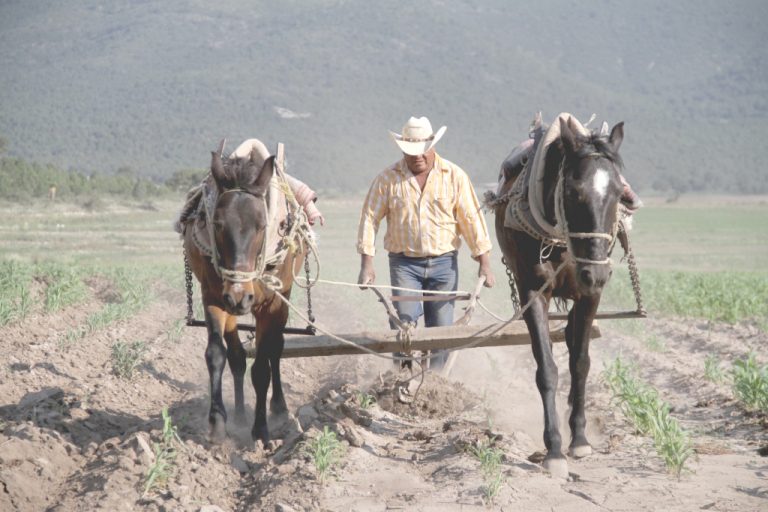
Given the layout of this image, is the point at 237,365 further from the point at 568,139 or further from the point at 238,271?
the point at 568,139

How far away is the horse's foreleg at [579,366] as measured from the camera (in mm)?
6602

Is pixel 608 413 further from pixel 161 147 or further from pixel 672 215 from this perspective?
pixel 161 147

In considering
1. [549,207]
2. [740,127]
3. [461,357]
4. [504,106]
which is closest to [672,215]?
[461,357]

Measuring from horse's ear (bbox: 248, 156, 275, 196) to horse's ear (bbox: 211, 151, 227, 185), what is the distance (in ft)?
0.58

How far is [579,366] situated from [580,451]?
0.62 m

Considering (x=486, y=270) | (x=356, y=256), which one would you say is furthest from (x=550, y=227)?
(x=356, y=256)

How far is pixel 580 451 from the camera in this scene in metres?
6.54

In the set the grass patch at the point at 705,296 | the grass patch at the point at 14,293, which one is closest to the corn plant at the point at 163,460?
the grass patch at the point at 14,293

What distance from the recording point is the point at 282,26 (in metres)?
190

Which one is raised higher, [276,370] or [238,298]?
[238,298]

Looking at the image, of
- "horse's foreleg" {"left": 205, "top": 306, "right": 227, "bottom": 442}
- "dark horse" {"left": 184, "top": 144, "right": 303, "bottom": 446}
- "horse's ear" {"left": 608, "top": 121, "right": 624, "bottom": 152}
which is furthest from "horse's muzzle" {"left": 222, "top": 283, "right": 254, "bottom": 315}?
"horse's ear" {"left": 608, "top": 121, "right": 624, "bottom": 152}

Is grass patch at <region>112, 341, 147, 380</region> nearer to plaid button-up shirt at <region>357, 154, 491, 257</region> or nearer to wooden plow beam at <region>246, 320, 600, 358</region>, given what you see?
wooden plow beam at <region>246, 320, 600, 358</region>

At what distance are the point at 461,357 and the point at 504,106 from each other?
5328 inches

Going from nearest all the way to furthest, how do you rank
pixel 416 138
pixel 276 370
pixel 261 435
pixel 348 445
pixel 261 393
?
pixel 348 445, pixel 261 435, pixel 261 393, pixel 276 370, pixel 416 138
